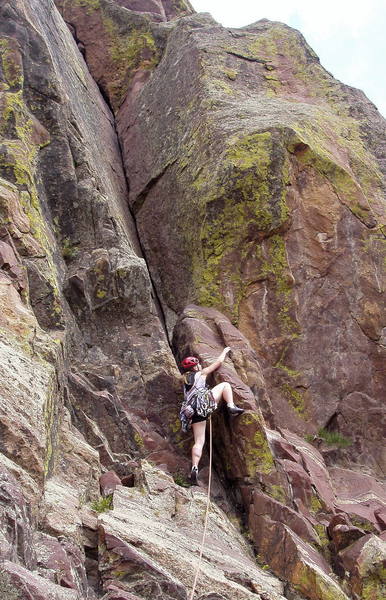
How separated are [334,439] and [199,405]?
5.80m

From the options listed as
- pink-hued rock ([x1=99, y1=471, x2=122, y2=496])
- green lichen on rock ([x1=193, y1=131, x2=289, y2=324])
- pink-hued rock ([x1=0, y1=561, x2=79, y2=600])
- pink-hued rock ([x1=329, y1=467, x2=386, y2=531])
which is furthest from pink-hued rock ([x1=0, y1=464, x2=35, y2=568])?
green lichen on rock ([x1=193, y1=131, x2=289, y2=324])

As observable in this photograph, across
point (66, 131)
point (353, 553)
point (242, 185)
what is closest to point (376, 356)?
point (242, 185)

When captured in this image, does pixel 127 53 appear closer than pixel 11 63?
No

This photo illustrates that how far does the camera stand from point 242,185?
66.7 ft

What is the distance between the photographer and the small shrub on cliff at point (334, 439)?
61.9 ft

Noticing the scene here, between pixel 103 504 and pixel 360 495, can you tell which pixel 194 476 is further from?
pixel 360 495

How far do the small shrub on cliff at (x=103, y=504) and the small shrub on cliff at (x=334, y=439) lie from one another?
28.6ft

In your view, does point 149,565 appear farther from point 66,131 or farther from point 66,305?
point 66,131

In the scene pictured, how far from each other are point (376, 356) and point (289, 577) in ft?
29.3

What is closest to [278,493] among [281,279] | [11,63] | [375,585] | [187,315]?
[375,585]

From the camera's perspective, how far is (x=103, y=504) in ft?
37.4

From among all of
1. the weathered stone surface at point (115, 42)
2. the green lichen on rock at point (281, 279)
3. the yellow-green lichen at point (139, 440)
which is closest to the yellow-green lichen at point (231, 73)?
the weathered stone surface at point (115, 42)

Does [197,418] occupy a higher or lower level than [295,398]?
lower

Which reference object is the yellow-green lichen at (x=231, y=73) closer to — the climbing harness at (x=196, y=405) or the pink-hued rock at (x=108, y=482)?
the climbing harness at (x=196, y=405)
